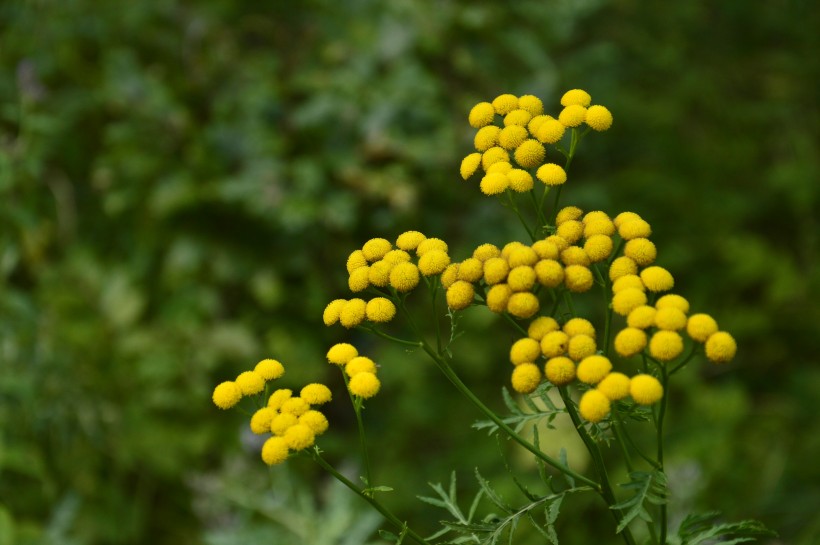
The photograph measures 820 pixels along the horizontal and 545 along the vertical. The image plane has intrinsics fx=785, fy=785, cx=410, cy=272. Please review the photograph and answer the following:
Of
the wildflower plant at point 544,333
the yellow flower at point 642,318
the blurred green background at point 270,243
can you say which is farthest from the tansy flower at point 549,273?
the blurred green background at point 270,243

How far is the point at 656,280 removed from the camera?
1.09 meters

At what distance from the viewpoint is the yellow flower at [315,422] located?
1.10 meters

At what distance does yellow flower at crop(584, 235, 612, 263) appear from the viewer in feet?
3.69

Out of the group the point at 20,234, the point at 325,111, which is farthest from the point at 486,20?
the point at 20,234

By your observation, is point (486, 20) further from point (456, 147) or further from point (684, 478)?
point (684, 478)

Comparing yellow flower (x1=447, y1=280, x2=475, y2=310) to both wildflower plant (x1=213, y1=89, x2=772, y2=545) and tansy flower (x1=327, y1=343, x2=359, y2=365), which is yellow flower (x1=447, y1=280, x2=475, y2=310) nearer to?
wildflower plant (x1=213, y1=89, x2=772, y2=545)

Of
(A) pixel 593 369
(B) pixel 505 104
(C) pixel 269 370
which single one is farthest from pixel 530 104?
(C) pixel 269 370

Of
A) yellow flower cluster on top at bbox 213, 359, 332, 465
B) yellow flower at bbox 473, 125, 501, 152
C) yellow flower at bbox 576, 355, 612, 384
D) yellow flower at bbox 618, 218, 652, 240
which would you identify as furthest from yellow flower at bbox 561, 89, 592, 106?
yellow flower cluster on top at bbox 213, 359, 332, 465

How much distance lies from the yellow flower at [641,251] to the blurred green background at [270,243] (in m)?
1.75

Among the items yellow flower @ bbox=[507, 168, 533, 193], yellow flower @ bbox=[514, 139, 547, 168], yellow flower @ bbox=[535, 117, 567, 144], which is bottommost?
yellow flower @ bbox=[507, 168, 533, 193]

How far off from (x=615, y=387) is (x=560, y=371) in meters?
0.07

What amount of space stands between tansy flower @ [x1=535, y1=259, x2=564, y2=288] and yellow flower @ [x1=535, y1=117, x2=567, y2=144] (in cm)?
23

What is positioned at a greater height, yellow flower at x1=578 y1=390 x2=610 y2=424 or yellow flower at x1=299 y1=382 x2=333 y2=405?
yellow flower at x1=578 y1=390 x2=610 y2=424

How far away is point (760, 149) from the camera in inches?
169
